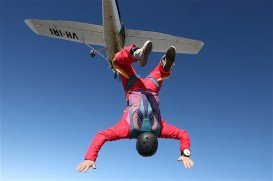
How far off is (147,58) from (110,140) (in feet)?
5.22

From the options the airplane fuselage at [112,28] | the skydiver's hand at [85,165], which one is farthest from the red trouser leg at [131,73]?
the airplane fuselage at [112,28]

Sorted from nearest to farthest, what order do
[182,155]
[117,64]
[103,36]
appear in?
[182,155] → [117,64] → [103,36]

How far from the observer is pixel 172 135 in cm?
689

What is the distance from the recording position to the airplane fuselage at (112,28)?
17.8 metres

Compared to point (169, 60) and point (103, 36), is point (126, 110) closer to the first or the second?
point (169, 60)

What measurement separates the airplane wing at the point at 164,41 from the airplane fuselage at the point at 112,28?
3.39ft

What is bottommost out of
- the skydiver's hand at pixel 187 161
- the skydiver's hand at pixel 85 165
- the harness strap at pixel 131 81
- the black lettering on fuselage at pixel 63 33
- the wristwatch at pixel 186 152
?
the skydiver's hand at pixel 85 165

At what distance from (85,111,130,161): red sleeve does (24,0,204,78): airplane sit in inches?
499

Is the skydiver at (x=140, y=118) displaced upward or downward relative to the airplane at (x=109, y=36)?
downward

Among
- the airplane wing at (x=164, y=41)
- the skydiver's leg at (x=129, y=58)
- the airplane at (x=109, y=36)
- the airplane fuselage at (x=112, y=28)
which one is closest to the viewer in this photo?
the skydiver's leg at (x=129, y=58)

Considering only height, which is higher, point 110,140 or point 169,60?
point 169,60

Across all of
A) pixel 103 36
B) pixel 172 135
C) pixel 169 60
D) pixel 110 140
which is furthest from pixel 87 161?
pixel 103 36

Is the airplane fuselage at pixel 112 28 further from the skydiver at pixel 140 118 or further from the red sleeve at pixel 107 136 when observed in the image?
the red sleeve at pixel 107 136

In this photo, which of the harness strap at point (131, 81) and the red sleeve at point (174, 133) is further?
the harness strap at point (131, 81)
